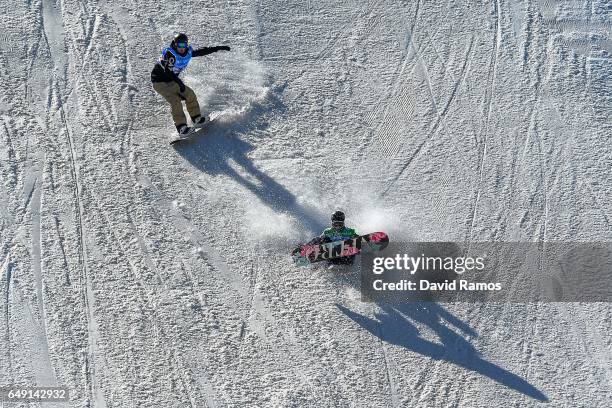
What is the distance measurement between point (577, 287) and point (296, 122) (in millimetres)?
4278

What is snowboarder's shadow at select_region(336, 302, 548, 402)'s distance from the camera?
→ 10.3 m

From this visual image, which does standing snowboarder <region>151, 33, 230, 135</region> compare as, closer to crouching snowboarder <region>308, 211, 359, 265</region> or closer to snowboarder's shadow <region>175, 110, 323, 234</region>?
snowboarder's shadow <region>175, 110, 323, 234</region>

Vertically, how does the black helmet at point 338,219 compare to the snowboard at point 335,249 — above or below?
above

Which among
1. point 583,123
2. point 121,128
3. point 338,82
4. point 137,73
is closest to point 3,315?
point 121,128

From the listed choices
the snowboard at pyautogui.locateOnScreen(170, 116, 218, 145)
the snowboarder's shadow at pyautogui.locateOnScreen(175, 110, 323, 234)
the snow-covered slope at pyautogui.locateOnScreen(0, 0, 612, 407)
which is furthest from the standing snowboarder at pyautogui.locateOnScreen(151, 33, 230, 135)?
the snow-covered slope at pyautogui.locateOnScreen(0, 0, 612, 407)

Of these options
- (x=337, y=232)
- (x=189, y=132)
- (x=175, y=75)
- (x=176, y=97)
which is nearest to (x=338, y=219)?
(x=337, y=232)

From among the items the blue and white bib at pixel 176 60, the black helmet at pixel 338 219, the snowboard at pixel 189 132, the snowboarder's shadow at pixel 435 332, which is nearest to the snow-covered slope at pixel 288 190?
the snowboarder's shadow at pixel 435 332

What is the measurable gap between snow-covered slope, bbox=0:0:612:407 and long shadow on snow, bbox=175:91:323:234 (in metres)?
0.03

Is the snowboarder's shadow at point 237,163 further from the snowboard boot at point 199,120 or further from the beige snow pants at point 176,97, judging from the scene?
the beige snow pants at point 176,97

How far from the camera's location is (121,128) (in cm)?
1263

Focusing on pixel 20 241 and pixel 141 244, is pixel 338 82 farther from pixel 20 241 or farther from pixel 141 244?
pixel 20 241

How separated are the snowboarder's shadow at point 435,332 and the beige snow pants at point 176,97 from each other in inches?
136

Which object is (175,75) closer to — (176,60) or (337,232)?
(176,60)

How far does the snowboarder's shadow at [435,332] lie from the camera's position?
10328mm
